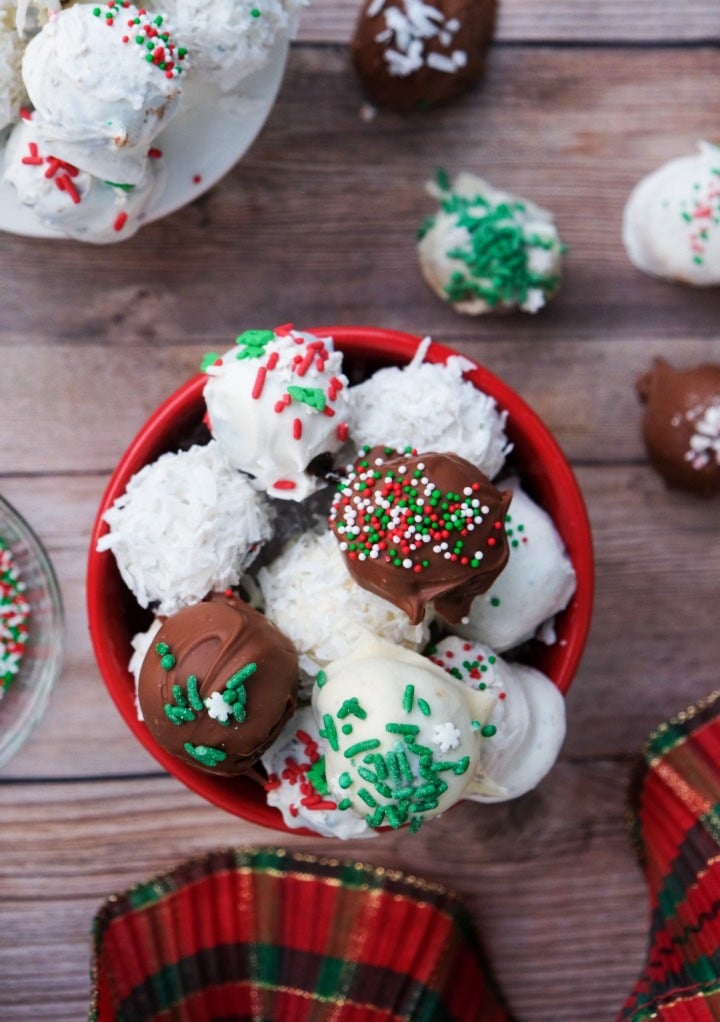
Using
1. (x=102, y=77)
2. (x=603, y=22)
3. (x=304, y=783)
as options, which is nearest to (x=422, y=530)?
(x=304, y=783)

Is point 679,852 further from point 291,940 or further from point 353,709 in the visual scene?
point 353,709

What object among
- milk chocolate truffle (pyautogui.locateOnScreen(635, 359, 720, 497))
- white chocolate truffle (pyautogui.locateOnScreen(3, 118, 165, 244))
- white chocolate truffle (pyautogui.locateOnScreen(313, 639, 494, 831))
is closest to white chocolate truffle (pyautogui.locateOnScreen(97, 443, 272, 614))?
white chocolate truffle (pyautogui.locateOnScreen(313, 639, 494, 831))

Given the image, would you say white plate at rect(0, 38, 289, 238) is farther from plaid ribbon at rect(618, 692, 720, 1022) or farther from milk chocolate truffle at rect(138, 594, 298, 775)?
plaid ribbon at rect(618, 692, 720, 1022)

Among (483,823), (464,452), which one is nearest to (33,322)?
(464,452)

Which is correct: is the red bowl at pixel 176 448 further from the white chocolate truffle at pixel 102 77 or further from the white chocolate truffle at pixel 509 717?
the white chocolate truffle at pixel 102 77

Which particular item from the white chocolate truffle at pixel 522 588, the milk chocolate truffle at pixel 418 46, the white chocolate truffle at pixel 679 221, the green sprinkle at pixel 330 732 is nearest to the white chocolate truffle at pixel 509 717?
the white chocolate truffle at pixel 522 588

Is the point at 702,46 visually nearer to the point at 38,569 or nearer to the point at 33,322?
the point at 33,322
